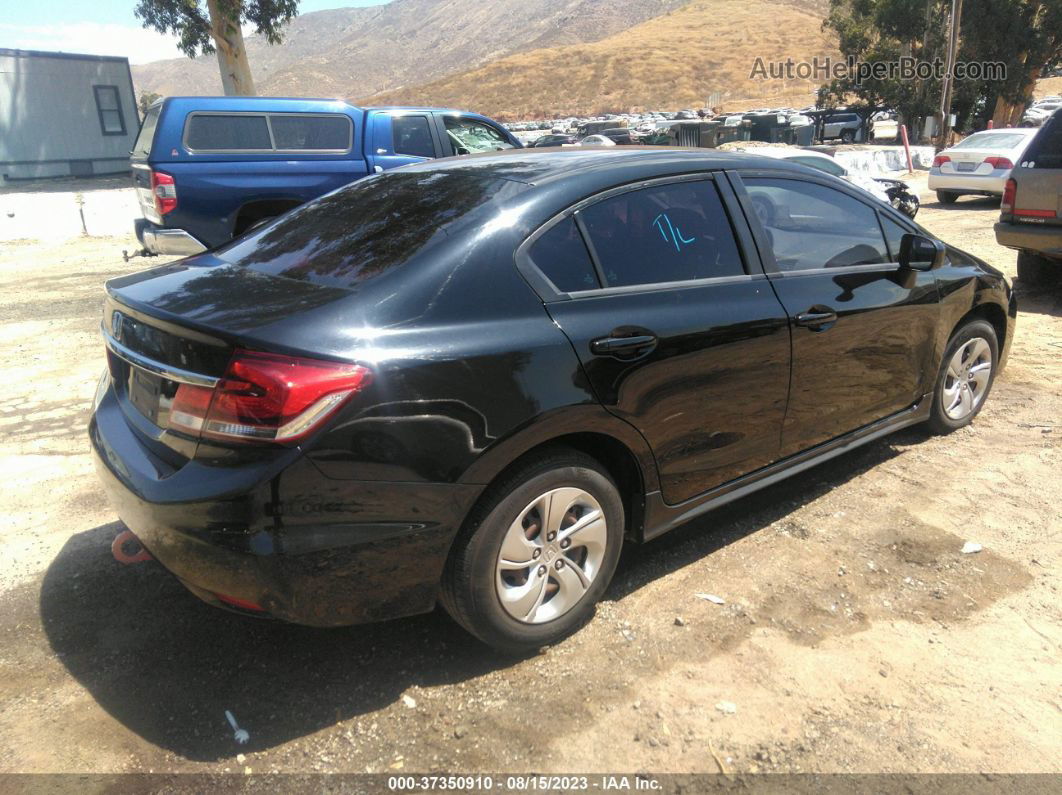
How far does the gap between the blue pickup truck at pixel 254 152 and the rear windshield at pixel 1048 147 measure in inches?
208

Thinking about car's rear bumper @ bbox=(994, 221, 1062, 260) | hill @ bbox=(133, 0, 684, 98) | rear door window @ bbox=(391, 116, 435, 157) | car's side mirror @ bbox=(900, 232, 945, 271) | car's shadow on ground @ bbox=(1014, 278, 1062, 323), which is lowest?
car's shadow on ground @ bbox=(1014, 278, 1062, 323)

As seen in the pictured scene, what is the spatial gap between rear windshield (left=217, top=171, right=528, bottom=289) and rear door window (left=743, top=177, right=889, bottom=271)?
Answer: 1.31 meters

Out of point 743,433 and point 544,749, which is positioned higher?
Answer: point 743,433

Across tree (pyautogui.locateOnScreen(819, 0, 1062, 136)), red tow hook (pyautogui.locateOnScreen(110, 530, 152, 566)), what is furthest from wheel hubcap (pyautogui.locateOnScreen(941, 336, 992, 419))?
tree (pyautogui.locateOnScreen(819, 0, 1062, 136))

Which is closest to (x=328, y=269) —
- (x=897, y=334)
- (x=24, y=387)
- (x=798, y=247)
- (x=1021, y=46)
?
(x=798, y=247)

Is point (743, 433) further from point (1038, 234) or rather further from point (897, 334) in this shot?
point (1038, 234)

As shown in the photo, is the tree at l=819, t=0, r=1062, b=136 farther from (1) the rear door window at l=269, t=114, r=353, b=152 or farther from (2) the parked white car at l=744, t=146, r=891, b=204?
(1) the rear door window at l=269, t=114, r=353, b=152

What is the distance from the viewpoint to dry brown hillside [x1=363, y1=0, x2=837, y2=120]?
87.1m

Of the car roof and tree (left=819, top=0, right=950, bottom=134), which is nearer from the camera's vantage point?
the car roof

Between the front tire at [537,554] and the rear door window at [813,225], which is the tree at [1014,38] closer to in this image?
the rear door window at [813,225]

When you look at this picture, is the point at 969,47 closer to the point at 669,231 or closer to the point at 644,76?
the point at 669,231

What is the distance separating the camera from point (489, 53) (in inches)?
6649

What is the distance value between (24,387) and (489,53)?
584 feet

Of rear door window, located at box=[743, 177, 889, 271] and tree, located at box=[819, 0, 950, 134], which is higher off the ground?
tree, located at box=[819, 0, 950, 134]
